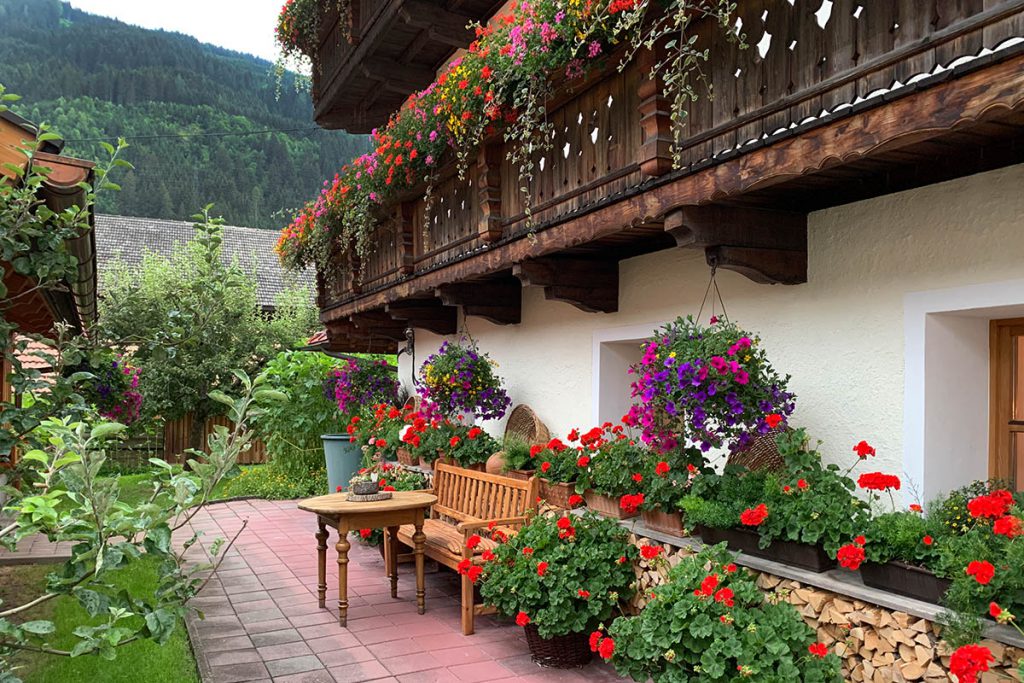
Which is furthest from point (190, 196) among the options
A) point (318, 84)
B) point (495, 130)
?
point (495, 130)

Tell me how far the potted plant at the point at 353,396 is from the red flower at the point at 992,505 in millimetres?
8538

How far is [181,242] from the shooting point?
27.7 metres

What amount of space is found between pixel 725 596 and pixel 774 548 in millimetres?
361

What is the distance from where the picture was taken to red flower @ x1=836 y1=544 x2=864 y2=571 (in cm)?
314

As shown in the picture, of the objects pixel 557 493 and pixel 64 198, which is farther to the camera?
pixel 557 493

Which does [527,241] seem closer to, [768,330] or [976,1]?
[768,330]

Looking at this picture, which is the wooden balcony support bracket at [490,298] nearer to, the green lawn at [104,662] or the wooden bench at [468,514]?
the wooden bench at [468,514]

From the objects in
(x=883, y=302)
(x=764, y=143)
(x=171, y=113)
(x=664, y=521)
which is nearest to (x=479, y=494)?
(x=664, y=521)

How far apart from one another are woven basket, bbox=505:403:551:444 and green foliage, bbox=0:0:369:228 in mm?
27042

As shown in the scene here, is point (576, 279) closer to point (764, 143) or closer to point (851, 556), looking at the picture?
point (764, 143)

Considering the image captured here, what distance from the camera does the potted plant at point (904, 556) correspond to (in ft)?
9.87

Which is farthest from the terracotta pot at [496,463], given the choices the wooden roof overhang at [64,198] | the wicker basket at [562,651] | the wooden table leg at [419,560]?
A: the wooden roof overhang at [64,198]

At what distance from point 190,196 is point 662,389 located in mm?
35451

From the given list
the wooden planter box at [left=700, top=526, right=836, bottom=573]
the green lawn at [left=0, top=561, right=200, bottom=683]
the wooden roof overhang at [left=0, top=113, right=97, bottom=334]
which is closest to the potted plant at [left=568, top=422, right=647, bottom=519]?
the wooden planter box at [left=700, top=526, right=836, bottom=573]
